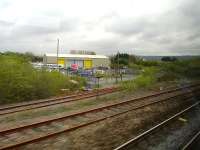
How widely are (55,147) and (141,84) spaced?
26029 mm

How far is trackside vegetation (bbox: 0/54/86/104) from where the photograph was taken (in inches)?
836

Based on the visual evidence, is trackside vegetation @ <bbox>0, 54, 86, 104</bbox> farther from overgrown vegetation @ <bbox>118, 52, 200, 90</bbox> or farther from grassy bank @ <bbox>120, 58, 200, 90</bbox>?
overgrown vegetation @ <bbox>118, 52, 200, 90</bbox>

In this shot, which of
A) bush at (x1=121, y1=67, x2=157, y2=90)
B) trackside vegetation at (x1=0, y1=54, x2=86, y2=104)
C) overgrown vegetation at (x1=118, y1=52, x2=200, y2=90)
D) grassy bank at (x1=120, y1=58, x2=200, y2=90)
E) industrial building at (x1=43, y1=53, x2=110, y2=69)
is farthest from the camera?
industrial building at (x1=43, y1=53, x2=110, y2=69)

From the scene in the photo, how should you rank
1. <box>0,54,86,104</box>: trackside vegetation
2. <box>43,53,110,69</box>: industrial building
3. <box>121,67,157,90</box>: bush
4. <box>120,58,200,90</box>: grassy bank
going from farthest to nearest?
<box>43,53,110,69</box>: industrial building → <box>120,58,200,90</box>: grassy bank → <box>121,67,157,90</box>: bush → <box>0,54,86,104</box>: trackside vegetation

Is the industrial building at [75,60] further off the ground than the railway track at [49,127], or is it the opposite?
the industrial building at [75,60]

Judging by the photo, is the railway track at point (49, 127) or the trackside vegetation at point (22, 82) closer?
the railway track at point (49, 127)

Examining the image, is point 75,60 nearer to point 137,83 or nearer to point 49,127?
point 137,83

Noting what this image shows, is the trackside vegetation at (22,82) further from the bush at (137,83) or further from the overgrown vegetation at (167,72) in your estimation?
the overgrown vegetation at (167,72)

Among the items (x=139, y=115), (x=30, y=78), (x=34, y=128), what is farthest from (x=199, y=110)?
(x=30, y=78)

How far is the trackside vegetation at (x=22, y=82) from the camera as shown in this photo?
69.7ft

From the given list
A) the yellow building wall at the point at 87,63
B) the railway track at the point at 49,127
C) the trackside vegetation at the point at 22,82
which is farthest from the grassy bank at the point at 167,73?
the yellow building wall at the point at 87,63

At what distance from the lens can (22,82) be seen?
2238 cm

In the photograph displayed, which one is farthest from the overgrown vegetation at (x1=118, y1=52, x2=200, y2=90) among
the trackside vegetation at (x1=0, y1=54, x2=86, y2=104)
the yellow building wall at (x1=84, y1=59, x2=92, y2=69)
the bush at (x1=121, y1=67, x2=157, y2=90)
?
the yellow building wall at (x1=84, y1=59, x2=92, y2=69)

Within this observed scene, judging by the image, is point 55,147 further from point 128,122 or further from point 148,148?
point 128,122
